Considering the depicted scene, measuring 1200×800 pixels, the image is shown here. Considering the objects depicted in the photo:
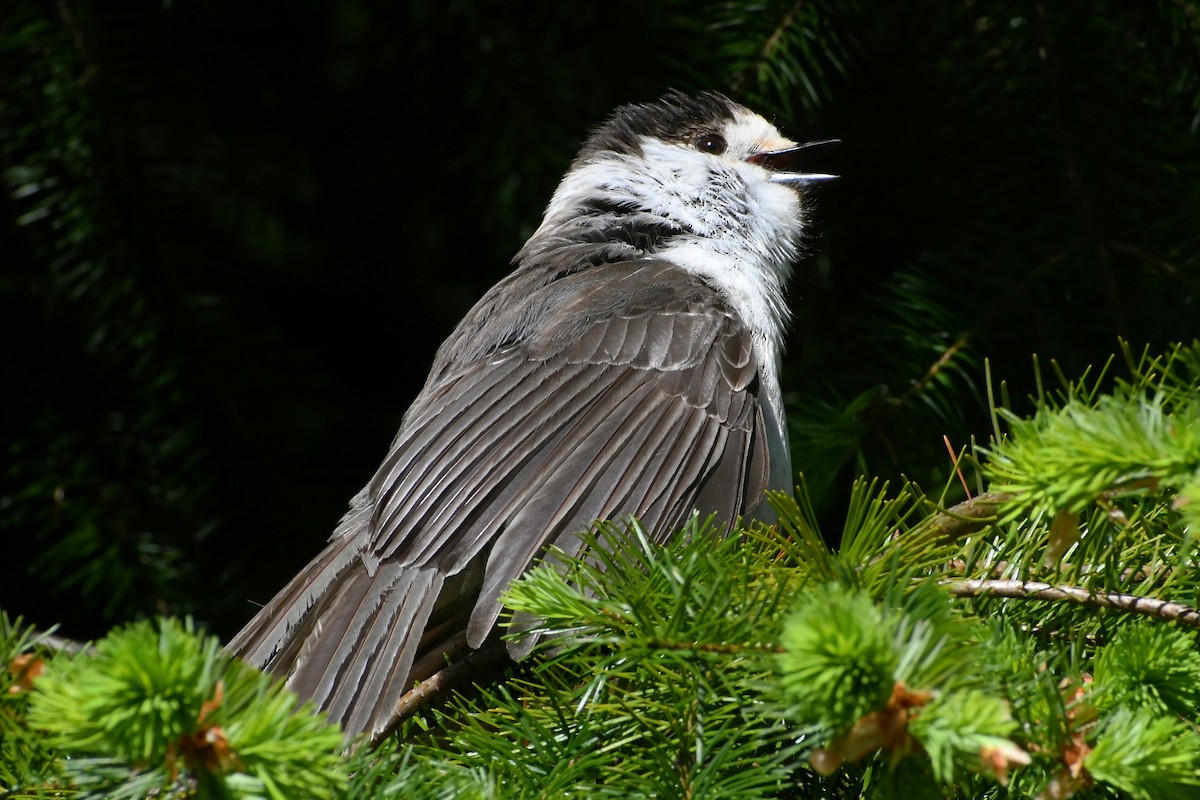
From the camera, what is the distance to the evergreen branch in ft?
4.32

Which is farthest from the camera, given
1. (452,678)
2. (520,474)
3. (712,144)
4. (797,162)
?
(712,144)

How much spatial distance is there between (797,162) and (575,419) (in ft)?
4.13

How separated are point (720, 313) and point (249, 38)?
2059mm

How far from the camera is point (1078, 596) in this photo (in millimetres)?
1376

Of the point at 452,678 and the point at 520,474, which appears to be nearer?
the point at 452,678

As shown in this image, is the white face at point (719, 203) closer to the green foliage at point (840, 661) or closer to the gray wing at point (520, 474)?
the gray wing at point (520, 474)

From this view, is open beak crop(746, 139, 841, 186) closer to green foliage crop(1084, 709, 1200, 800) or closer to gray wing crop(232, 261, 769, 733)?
gray wing crop(232, 261, 769, 733)

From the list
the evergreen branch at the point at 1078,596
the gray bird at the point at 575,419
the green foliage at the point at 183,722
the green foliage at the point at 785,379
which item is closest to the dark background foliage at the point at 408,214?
the green foliage at the point at 785,379

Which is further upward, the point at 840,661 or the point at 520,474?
the point at 840,661

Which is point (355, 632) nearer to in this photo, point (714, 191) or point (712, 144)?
point (714, 191)

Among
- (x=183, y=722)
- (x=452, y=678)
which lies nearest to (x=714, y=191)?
(x=452, y=678)

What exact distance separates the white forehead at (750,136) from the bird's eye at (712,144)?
0.06 feet

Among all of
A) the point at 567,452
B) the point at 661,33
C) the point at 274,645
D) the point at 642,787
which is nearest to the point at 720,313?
the point at 567,452

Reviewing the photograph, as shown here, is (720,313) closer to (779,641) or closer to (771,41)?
(771,41)
